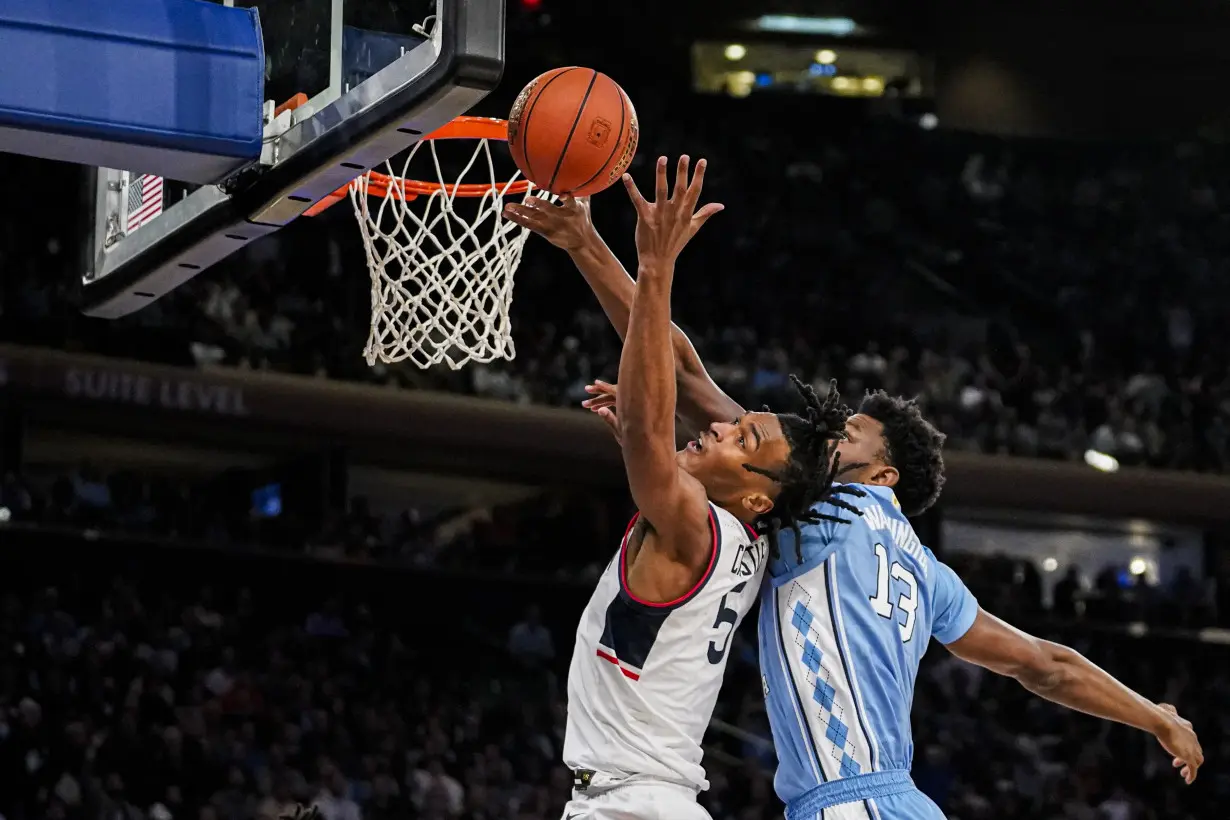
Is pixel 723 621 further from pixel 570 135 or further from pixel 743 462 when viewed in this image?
pixel 570 135

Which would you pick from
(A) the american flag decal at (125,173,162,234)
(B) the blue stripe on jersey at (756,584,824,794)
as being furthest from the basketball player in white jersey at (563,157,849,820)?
(A) the american flag decal at (125,173,162,234)

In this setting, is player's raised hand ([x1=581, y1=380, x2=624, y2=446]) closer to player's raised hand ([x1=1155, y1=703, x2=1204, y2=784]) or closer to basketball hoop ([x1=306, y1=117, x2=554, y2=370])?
basketball hoop ([x1=306, y1=117, x2=554, y2=370])

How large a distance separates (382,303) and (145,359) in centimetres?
737

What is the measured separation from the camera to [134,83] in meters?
4.04

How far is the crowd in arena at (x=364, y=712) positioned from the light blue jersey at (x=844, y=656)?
Answer: 6.27 meters

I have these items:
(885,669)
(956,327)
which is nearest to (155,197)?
(885,669)

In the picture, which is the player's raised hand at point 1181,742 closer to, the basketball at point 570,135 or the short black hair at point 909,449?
the short black hair at point 909,449

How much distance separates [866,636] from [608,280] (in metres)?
1.15

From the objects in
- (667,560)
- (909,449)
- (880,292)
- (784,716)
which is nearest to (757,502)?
(667,560)

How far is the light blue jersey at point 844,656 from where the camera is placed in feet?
12.6

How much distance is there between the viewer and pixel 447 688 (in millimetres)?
13375

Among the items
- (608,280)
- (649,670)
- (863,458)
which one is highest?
(608,280)

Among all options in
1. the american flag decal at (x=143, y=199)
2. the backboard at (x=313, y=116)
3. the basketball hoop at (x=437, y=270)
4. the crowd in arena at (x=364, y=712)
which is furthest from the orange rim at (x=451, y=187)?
the crowd in arena at (x=364, y=712)

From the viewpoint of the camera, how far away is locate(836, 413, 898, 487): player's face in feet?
14.1
